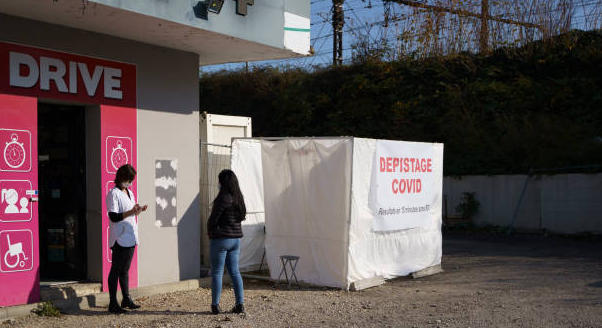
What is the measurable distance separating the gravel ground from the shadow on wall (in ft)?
1.60

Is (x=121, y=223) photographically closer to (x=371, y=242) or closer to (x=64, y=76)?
(x=64, y=76)

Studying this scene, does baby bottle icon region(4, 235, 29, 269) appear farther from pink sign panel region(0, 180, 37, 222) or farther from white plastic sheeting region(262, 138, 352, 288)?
white plastic sheeting region(262, 138, 352, 288)

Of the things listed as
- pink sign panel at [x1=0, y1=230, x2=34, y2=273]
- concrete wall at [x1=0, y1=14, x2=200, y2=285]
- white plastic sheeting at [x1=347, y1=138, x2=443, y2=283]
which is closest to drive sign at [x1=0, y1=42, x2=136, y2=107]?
concrete wall at [x1=0, y1=14, x2=200, y2=285]

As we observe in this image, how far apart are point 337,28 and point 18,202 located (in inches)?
847

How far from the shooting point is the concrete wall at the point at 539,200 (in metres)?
15.9

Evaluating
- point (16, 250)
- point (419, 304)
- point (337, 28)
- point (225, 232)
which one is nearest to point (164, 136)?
point (225, 232)

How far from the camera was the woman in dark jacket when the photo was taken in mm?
7582

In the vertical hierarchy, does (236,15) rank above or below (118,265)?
above

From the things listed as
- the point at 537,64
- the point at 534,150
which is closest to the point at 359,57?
the point at 537,64

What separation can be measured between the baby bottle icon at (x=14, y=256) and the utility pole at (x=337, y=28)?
69.4 feet

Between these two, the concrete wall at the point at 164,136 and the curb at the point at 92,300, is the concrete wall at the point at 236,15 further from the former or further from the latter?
the curb at the point at 92,300

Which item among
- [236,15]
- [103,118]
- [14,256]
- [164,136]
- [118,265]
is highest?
[236,15]

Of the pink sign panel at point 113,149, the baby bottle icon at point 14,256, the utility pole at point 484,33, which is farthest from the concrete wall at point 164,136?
the utility pole at point 484,33

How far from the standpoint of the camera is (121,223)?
25.1ft
